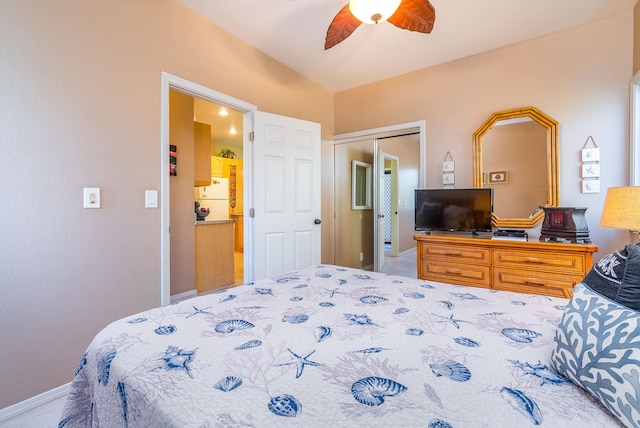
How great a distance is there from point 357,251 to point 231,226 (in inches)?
72.3

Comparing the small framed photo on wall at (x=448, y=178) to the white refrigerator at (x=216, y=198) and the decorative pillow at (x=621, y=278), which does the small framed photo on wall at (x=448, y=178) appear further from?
the white refrigerator at (x=216, y=198)

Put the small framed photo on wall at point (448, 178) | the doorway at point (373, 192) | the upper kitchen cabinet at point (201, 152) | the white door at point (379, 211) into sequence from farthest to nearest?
the upper kitchen cabinet at point (201, 152) → the white door at point (379, 211) → the doorway at point (373, 192) → the small framed photo on wall at point (448, 178)

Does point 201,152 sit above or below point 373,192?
above

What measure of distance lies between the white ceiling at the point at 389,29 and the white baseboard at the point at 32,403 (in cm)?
278

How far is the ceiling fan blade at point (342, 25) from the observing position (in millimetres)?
1883

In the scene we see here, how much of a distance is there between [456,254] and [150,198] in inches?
103

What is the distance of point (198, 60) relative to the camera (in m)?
2.37

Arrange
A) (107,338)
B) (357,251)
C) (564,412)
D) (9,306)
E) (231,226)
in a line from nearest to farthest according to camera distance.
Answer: (564,412)
(107,338)
(9,306)
(231,226)
(357,251)

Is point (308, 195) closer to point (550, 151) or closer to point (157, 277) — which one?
point (157, 277)

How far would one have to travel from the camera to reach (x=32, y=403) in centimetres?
157

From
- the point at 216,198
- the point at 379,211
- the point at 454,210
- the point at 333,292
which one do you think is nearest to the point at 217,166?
the point at 216,198

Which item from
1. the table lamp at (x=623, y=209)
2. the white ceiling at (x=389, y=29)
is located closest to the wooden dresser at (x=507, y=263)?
the table lamp at (x=623, y=209)

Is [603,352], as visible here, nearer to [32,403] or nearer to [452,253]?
[452,253]

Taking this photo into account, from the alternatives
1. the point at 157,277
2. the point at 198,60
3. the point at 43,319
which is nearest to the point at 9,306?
the point at 43,319
